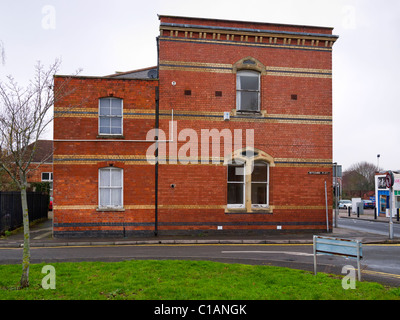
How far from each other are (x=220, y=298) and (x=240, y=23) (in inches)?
536

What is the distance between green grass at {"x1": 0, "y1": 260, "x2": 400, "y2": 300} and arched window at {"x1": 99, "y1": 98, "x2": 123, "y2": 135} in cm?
786

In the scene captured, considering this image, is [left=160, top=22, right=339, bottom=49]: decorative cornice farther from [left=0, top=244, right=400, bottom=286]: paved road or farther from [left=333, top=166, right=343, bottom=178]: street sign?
[left=0, top=244, right=400, bottom=286]: paved road

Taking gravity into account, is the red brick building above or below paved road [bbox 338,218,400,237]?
above

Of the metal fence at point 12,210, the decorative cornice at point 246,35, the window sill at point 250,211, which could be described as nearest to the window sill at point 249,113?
the decorative cornice at point 246,35

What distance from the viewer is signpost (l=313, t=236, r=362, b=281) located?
7.33 meters

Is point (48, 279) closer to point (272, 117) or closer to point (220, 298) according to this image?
point (220, 298)

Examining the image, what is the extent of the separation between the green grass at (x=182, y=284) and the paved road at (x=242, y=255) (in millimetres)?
1342

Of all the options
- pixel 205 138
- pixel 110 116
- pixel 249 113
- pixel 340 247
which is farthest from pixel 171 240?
pixel 340 247

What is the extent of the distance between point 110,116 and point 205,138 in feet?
14.7

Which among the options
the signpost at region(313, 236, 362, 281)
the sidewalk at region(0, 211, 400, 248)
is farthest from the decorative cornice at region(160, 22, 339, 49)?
the signpost at region(313, 236, 362, 281)

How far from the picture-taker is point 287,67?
1642 cm

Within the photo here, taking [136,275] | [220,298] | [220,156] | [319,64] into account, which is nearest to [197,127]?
[220,156]

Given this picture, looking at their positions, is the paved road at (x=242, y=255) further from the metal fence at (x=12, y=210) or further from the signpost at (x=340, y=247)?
the metal fence at (x=12, y=210)

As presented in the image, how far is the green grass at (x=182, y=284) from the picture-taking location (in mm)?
6082
